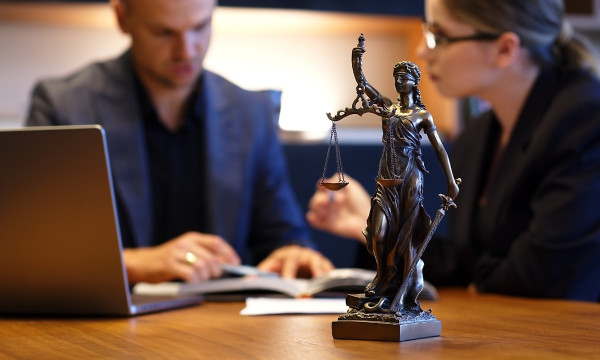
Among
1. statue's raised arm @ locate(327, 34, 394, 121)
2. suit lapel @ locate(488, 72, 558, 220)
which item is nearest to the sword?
statue's raised arm @ locate(327, 34, 394, 121)

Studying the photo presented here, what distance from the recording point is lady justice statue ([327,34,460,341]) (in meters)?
0.84

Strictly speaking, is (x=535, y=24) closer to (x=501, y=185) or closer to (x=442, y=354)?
(x=501, y=185)

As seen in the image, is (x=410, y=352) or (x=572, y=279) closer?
(x=410, y=352)

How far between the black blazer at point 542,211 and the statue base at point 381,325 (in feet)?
2.90

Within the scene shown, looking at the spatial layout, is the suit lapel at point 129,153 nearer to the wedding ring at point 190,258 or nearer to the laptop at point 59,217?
the wedding ring at point 190,258

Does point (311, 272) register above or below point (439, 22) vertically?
below

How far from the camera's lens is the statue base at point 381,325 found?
833 millimetres

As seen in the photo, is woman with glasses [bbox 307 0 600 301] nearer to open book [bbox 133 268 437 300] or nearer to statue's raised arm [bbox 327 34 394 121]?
open book [bbox 133 268 437 300]

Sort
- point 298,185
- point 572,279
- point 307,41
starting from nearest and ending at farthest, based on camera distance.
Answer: point 572,279, point 298,185, point 307,41

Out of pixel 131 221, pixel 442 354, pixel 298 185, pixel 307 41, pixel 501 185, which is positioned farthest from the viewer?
pixel 307 41

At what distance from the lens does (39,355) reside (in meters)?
0.84

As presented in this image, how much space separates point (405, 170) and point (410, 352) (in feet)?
0.61

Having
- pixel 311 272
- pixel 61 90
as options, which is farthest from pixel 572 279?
pixel 61 90

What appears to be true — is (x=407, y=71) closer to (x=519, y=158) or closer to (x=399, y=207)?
(x=399, y=207)
